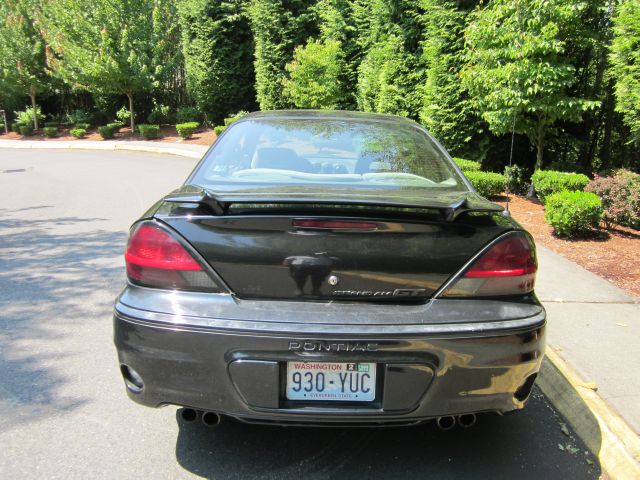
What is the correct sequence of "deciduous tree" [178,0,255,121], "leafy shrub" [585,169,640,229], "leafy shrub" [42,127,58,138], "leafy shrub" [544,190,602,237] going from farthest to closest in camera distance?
"leafy shrub" [42,127,58,138]
"deciduous tree" [178,0,255,121]
"leafy shrub" [585,169,640,229]
"leafy shrub" [544,190,602,237]

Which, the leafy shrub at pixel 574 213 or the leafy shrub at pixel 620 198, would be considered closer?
the leafy shrub at pixel 574 213

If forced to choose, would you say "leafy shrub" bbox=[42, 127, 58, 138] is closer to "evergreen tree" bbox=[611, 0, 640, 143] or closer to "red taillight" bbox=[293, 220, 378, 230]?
"evergreen tree" bbox=[611, 0, 640, 143]

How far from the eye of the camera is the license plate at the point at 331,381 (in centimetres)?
219

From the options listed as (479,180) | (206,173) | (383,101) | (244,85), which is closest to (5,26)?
(244,85)

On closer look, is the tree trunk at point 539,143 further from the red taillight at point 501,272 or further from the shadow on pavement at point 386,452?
the red taillight at point 501,272

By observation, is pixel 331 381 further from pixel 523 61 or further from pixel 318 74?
pixel 318 74

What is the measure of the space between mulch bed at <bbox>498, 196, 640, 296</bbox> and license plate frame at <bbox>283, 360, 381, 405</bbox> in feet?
12.7

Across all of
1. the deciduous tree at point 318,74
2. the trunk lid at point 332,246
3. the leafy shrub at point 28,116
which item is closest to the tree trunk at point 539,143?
the trunk lid at point 332,246

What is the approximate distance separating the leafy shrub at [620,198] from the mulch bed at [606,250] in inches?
7.0

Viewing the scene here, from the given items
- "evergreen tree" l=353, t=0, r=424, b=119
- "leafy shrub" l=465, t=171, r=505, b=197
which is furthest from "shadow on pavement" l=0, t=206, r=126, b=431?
"evergreen tree" l=353, t=0, r=424, b=119

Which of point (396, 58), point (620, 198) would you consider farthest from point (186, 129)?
point (620, 198)

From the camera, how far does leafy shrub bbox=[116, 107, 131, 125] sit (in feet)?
95.5

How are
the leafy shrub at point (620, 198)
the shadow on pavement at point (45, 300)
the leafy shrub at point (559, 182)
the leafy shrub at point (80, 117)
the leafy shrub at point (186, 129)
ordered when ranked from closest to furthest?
the shadow on pavement at point (45, 300) < the leafy shrub at point (620, 198) < the leafy shrub at point (559, 182) < the leafy shrub at point (186, 129) < the leafy shrub at point (80, 117)

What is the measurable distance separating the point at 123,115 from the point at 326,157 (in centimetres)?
2874
